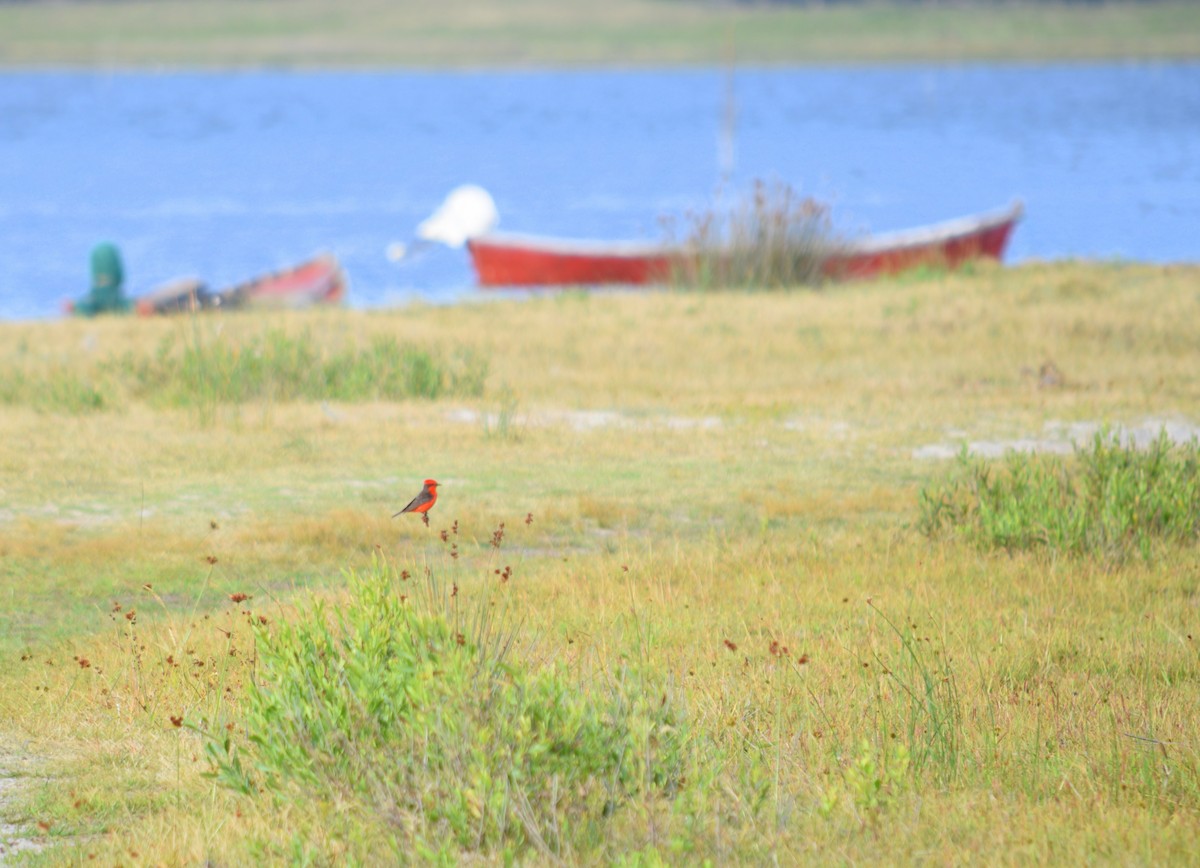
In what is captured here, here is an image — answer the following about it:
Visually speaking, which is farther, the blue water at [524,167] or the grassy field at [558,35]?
the grassy field at [558,35]

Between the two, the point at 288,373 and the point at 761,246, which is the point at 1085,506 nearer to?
the point at 288,373

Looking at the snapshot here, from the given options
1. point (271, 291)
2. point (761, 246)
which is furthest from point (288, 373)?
point (271, 291)

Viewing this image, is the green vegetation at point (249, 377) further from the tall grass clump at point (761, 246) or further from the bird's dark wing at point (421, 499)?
the tall grass clump at point (761, 246)

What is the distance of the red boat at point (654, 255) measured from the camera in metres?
21.1

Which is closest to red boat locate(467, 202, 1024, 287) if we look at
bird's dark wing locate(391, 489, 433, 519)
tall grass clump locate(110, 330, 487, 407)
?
tall grass clump locate(110, 330, 487, 407)

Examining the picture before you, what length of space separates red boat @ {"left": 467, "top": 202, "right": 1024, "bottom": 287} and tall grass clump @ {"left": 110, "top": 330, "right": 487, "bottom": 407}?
716 centimetres

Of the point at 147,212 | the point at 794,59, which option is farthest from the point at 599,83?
the point at 147,212

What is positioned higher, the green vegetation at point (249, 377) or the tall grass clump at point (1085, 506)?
the green vegetation at point (249, 377)

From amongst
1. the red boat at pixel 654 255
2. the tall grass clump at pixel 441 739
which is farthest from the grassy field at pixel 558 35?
the tall grass clump at pixel 441 739

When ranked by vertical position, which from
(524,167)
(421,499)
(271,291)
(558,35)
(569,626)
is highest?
(558,35)

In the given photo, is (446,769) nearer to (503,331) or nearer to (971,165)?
(503,331)

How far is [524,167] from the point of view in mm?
56125

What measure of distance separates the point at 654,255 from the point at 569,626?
16.4 meters

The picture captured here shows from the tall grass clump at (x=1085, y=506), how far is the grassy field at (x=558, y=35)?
309 feet
